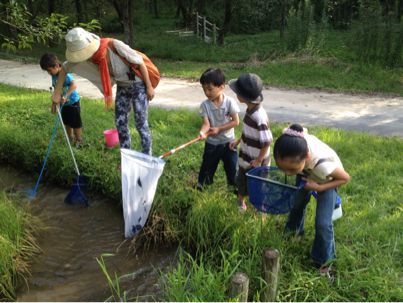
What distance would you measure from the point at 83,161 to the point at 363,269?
3.28 metres

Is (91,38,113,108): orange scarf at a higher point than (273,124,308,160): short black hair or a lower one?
higher

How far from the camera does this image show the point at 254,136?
11.1 feet

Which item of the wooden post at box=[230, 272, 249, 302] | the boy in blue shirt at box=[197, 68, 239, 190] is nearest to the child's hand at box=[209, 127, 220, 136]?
the boy in blue shirt at box=[197, 68, 239, 190]

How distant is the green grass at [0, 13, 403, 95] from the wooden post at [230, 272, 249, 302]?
311 inches

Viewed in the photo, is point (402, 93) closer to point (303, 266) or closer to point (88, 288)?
point (303, 266)

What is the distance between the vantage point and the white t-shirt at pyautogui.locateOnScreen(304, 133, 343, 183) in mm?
2615

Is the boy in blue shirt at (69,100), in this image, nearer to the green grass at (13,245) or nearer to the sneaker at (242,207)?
the green grass at (13,245)

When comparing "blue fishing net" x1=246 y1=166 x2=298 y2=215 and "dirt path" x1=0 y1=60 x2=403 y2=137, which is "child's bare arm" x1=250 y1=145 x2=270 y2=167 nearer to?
"blue fishing net" x1=246 y1=166 x2=298 y2=215

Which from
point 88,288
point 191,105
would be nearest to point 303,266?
point 88,288

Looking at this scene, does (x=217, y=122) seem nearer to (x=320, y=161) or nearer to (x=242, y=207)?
(x=242, y=207)

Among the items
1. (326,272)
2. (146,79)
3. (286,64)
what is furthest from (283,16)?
(326,272)

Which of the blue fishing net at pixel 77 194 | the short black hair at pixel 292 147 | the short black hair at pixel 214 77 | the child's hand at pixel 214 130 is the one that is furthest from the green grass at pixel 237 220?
the short black hair at pixel 214 77

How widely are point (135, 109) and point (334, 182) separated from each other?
2.30m

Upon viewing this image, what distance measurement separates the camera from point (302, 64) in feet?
37.1
